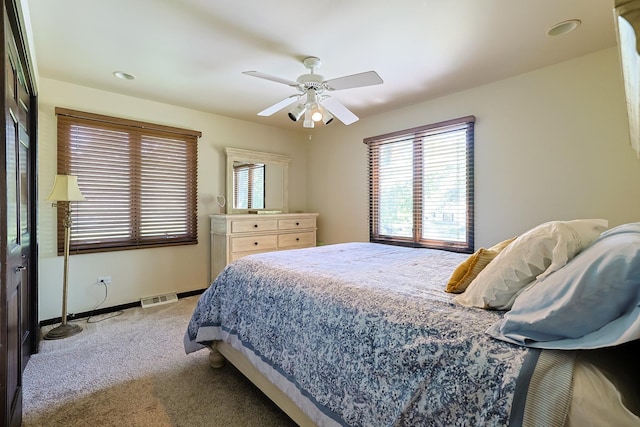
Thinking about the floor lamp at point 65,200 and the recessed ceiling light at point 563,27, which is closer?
the recessed ceiling light at point 563,27

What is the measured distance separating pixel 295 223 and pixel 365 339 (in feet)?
11.2

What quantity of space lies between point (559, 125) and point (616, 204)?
0.82 metres

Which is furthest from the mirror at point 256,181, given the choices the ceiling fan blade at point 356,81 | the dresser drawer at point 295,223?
the ceiling fan blade at point 356,81

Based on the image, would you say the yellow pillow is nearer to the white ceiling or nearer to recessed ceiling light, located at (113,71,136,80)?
the white ceiling

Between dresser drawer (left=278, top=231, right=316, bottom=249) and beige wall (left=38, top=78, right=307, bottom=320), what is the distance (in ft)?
3.42

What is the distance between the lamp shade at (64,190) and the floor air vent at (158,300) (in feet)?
4.77

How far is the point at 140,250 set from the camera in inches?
143

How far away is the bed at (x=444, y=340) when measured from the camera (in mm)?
781

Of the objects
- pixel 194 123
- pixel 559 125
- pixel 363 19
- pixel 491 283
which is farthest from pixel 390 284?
pixel 194 123

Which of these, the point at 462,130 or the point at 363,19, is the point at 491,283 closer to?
the point at 363,19

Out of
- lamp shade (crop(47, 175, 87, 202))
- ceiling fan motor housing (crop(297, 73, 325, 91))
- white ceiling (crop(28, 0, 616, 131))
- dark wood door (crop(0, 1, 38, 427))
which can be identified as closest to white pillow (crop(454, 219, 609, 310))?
white ceiling (crop(28, 0, 616, 131))

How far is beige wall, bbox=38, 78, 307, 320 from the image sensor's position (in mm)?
3066

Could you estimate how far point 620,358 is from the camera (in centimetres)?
84

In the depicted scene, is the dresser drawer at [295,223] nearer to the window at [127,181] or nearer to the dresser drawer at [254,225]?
the dresser drawer at [254,225]
